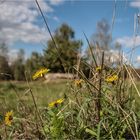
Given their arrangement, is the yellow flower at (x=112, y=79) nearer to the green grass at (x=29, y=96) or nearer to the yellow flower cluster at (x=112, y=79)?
the yellow flower cluster at (x=112, y=79)

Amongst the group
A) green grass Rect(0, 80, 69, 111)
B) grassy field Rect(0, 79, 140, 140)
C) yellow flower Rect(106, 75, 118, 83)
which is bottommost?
green grass Rect(0, 80, 69, 111)

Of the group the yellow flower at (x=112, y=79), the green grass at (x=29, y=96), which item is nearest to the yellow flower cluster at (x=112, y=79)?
the yellow flower at (x=112, y=79)

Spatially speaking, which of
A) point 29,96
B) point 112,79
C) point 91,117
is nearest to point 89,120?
point 91,117

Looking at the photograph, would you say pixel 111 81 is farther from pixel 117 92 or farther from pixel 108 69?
pixel 108 69

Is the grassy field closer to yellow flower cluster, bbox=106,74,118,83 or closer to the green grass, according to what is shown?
yellow flower cluster, bbox=106,74,118,83

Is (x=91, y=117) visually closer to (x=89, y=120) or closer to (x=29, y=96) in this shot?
(x=89, y=120)

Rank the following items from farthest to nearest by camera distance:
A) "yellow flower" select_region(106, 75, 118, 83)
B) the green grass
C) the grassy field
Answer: the green grass
"yellow flower" select_region(106, 75, 118, 83)
the grassy field

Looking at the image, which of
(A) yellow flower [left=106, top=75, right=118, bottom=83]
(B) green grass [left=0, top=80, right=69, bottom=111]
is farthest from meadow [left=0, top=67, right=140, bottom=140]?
(B) green grass [left=0, top=80, right=69, bottom=111]

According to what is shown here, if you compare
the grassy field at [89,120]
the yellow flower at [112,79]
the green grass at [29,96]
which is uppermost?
the yellow flower at [112,79]

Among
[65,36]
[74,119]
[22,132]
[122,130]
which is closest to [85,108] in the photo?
[74,119]

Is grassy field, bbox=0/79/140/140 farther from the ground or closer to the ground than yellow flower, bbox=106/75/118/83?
closer to the ground

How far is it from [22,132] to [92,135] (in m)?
0.50

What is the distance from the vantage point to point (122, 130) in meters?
1.78

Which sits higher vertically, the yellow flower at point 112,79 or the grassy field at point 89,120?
the yellow flower at point 112,79
